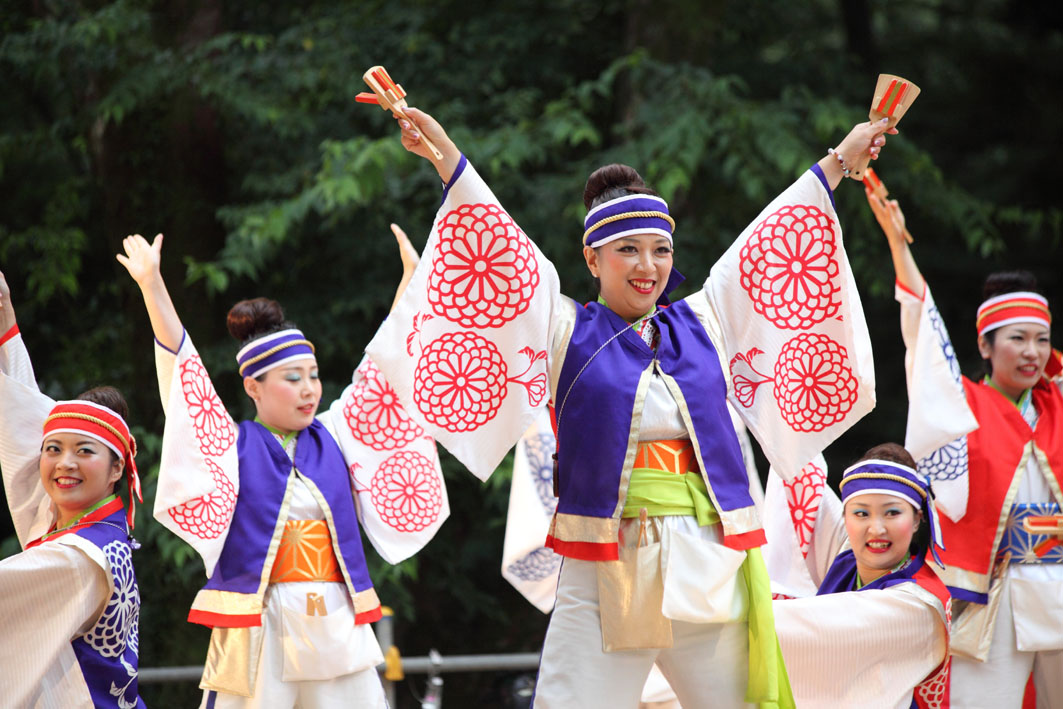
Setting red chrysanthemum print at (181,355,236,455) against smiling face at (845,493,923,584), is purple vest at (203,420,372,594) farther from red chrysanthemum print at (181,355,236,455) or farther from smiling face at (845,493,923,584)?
smiling face at (845,493,923,584)

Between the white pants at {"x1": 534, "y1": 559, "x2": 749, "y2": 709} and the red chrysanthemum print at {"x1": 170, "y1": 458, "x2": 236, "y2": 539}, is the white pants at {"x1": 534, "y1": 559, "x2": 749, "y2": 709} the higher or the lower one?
the lower one

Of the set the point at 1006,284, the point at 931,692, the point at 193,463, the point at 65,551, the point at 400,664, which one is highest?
the point at 1006,284

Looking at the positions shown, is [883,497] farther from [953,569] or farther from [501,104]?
[501,104]

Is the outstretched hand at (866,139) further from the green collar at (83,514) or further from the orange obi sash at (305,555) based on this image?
the green collar at (83,514)

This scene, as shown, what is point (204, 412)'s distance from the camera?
3061 mm

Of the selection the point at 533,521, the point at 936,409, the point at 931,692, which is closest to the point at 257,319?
the point at 533,521

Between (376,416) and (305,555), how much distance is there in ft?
1.67

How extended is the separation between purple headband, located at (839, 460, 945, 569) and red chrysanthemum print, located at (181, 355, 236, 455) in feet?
5.69

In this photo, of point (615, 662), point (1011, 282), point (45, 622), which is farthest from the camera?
point (1011, 282)

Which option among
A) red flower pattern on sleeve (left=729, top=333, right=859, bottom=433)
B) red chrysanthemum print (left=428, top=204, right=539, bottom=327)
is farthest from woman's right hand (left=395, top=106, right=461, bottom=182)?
red flower pattern on sleeve (left=729, top=333, right=859, bottom=433)

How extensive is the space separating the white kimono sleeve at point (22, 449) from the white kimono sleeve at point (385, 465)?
31.6 inches

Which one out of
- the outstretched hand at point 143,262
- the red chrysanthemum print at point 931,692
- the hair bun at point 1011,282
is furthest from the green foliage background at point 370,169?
the red chrysanthemum print at point 931,692

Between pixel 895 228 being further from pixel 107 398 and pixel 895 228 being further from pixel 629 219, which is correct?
pixel 107 398

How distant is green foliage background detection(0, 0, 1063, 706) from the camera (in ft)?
17.0
